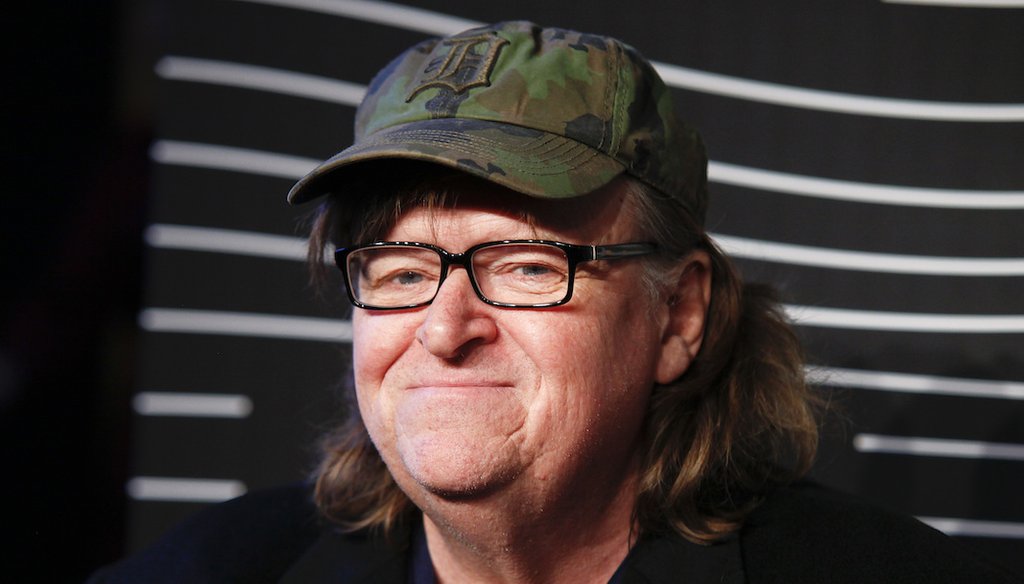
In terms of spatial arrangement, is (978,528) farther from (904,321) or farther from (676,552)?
(676,552)

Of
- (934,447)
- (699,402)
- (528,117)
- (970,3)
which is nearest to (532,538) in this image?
(699,402)

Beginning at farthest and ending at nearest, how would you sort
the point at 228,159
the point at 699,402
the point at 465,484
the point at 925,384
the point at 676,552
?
the point at 925,384
the point at 228,159
the point at 699,402
the point at 676,552
the point at 465,484

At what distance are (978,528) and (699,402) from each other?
1.02m

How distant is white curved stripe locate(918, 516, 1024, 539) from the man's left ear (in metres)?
0.98

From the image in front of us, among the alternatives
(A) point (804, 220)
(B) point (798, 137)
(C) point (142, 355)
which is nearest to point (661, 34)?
(B) point (798, 137)

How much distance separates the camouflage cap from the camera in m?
1.47

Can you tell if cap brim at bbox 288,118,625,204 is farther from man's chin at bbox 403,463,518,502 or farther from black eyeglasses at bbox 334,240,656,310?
man's chin at bbox 403,463,518,502

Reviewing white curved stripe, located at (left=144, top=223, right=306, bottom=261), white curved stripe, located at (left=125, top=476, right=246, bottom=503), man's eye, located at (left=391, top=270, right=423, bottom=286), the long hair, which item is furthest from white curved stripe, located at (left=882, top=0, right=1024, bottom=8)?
white curved stripe, located at (left=125, top=476, right=246, bottom=503)

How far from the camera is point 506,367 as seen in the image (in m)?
1.48

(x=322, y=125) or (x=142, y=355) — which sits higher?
(x=322, y=125)

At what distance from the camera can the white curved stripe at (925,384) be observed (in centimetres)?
231

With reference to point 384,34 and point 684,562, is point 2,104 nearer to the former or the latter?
point 384,34

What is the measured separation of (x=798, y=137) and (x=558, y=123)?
107cm

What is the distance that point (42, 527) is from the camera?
2.10 meters
